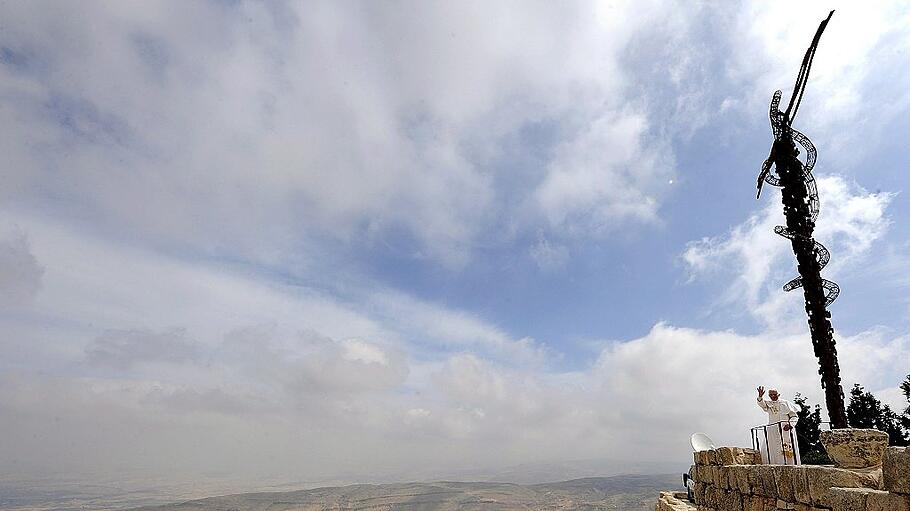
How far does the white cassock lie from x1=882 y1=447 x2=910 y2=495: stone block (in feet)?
18.9

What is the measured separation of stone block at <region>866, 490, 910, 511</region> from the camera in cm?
587

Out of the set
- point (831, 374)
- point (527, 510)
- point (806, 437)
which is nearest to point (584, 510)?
point (527, 510)

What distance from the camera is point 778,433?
11.8 m

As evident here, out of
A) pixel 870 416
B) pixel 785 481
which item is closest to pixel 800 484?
pixel 785 481

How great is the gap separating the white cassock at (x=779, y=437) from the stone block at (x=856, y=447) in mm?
3161

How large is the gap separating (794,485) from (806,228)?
13250 millimetres

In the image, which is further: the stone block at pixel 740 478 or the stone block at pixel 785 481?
the stone block at pixel 740 478

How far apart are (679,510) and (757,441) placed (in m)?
3.33

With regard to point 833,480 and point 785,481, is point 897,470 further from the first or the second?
point 785,481

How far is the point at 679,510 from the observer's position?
1461 centimetres

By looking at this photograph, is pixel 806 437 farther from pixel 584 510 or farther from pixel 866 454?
pixel 584 510

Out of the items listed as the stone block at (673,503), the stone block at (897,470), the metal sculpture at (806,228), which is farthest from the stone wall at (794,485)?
the metal sculpture at (806,228)

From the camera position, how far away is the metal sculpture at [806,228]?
17.7 m

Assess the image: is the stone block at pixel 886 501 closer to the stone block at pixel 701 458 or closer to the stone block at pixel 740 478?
the stone block at pixel 740 478
